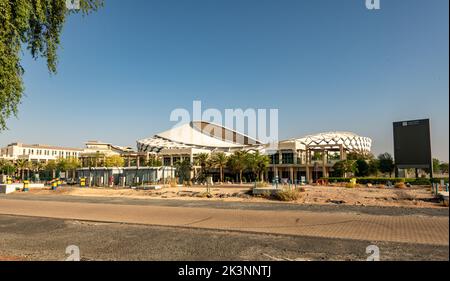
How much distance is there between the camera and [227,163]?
185ft

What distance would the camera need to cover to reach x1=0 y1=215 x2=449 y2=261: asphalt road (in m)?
7.09

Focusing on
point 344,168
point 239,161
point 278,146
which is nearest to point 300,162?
point 278,146

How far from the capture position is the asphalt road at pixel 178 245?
709 cm

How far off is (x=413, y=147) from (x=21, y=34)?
44.4m

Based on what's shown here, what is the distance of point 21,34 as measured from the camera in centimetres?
889

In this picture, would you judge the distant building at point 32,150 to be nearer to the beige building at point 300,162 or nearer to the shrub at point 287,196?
the beige building at point 300,162

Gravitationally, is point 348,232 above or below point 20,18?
below

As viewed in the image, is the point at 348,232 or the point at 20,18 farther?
the point at 348,232

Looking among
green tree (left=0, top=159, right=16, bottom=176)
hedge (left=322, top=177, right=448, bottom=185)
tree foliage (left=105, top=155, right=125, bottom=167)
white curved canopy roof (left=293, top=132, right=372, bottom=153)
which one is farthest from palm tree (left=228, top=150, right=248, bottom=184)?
green tree (left=0, top=159, right=16, bottom=176)
